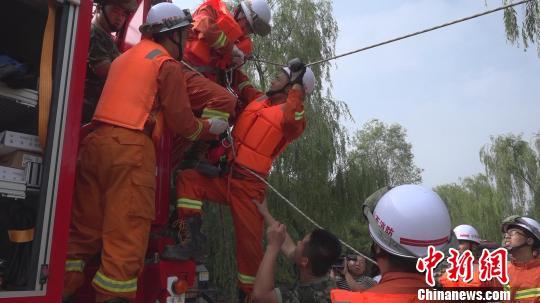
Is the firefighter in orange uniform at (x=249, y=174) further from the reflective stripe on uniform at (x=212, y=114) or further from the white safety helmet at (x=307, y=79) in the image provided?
the reflective stripe on uniform at (x=212, y=114)

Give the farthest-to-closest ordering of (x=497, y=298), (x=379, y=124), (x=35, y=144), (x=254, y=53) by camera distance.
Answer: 1. (x=379, y=124)
2. (x=254, y=53)
3. (x=35, y=144)
4. (x=497, y=298)

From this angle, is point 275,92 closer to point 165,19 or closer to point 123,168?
point 165,19

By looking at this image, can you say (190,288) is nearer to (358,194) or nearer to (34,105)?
(34,105)

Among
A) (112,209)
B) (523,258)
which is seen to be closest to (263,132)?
(112,209)

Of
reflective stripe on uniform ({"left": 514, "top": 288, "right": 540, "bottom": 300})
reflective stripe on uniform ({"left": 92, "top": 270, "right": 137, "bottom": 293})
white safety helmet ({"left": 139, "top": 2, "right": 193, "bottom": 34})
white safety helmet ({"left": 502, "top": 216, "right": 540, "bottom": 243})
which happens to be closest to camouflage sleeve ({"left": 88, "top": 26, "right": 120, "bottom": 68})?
white safety helmet ({"left": 139, "top": 2, "right": 193, "bottom": 34})

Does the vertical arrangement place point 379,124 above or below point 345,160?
above

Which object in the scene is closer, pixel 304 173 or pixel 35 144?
pixel 35 144

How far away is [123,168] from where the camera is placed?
8.59 feet

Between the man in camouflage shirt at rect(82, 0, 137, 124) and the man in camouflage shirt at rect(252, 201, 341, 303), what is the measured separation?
4.92ft

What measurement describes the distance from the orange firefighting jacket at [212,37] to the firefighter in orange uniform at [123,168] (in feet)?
2.55

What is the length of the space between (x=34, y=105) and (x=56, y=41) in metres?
0.31

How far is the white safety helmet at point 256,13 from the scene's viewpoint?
4391 millimetres

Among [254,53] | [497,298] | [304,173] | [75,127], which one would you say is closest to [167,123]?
[75,127]

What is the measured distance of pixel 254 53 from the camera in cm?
1141
